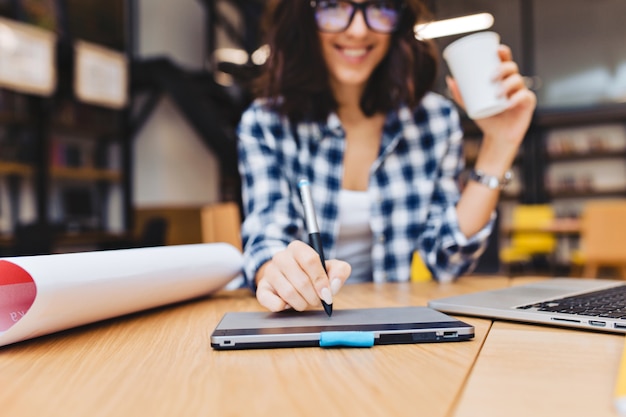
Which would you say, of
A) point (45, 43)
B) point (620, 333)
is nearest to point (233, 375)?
point (620, 333)

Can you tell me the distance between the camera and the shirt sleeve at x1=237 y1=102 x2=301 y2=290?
115 cm

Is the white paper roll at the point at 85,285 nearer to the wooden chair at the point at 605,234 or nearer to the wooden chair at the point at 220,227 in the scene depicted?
the wooden chair at the point at 220,227

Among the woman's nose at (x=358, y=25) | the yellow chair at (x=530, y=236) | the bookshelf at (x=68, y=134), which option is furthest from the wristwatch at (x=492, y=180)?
the yellow chair at (x=530, y=236)

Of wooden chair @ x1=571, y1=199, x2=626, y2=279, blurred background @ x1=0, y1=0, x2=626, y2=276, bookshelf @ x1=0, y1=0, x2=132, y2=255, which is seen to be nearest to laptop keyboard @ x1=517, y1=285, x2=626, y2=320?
blurred background @ x1=0, y1=0, x2=626, y2=276

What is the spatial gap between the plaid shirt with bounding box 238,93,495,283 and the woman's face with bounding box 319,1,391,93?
0.14 m

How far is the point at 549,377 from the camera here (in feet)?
1.50

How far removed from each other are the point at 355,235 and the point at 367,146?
0.26 metres

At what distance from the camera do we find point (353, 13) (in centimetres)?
124

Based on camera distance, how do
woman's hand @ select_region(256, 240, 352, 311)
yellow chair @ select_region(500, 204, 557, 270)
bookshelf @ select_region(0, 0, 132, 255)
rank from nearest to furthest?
1. woman's hand @ select_region(256, 240, 352, 311)
2. bookshelf @ select_region(0, 0, 132, 255)
3. yellow chair @ select_region(500, 204, 557, 270)

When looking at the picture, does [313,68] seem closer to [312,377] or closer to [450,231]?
[450,231]

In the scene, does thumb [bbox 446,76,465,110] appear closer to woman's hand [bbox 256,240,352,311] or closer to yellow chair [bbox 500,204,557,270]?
woman's hand [bbox 256,240,352,311]

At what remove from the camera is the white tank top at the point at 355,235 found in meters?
1.42

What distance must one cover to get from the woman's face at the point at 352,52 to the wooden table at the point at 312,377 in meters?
0.83

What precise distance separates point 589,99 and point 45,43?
7.33m
